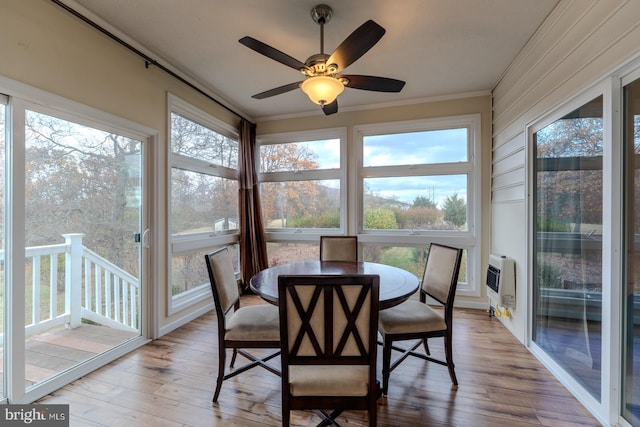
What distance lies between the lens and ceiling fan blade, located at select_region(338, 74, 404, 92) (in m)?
2.01

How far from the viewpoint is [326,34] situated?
2.26 metres

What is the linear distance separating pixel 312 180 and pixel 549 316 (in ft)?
9.85

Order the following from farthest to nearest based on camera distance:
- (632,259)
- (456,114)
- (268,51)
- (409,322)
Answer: (456,114) < (409,322) < (268,51) < (632,259)

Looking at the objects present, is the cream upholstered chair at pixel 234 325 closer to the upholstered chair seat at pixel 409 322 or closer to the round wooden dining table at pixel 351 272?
the round wooden dining table at pixel 351 272

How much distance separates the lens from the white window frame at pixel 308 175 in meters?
3.88

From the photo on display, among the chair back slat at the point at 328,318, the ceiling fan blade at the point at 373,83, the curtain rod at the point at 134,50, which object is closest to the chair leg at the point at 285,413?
the chair back slat at the point at 328,318

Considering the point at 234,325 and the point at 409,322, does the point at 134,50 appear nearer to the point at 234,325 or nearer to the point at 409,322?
the point at 234,325

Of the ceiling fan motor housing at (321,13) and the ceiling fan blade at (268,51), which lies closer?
the ceiling fan blade at (268,51)

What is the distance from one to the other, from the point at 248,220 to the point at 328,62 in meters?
2.60

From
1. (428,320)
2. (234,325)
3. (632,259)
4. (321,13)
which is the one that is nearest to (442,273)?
(428,320)

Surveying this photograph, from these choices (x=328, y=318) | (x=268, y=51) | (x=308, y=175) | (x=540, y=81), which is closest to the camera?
(x=328, y=318)

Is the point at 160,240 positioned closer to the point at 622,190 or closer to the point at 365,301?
the point at 365,301

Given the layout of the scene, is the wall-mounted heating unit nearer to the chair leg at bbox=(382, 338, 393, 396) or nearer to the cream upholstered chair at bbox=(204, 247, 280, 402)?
the chair leg at bbox=(382, 338, 393, 396)

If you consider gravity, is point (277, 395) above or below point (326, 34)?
below
